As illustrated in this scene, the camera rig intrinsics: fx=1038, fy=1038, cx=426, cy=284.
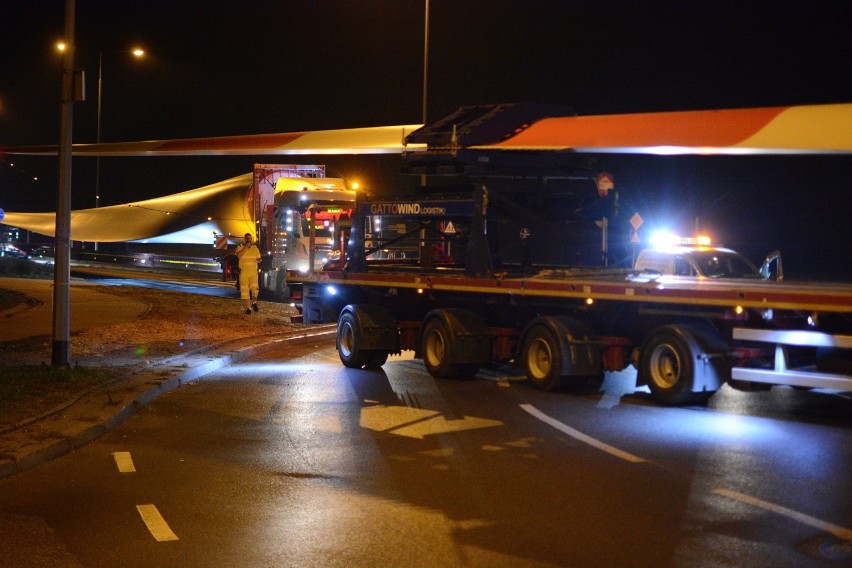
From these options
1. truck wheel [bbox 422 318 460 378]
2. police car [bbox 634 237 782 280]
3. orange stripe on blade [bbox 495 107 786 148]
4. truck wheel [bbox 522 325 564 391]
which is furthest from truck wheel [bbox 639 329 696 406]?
police car [bbox 634 237 782 280]

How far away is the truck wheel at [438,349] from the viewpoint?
14484 millimetres

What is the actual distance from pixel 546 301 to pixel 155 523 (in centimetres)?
733

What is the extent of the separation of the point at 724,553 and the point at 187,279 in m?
34.1

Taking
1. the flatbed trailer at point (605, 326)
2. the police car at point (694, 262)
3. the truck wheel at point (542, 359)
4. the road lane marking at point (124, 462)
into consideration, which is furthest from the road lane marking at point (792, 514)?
the police car at point (694, 262)

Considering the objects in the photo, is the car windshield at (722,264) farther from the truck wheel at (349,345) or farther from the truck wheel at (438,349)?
the truck wheel at (349,345)

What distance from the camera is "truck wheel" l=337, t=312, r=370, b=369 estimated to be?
52.5ft

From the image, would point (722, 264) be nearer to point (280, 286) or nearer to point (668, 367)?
point (668, 367)

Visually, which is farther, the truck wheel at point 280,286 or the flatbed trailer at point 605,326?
the truck wheel at point 280,286

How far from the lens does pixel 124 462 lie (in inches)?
364

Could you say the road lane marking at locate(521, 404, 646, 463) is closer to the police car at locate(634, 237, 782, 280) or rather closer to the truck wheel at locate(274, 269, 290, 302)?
the police car at locate(634, 237, 782, 280)

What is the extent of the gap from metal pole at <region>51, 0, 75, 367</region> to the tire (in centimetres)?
746

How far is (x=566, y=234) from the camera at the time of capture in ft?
48.7

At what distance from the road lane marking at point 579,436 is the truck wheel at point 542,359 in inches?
34.9

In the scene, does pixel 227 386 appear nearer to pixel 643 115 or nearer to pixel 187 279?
pixel 643 115
